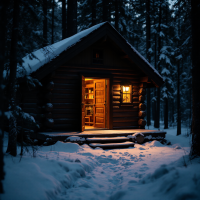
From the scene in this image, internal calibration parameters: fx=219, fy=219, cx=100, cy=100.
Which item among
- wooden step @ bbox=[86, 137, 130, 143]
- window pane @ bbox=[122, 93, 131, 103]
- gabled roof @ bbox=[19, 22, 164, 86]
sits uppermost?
gabled roof @ bbox=[19, 22, 164, 86]

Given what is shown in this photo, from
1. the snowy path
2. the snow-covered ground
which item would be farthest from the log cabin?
the snow-covered ground

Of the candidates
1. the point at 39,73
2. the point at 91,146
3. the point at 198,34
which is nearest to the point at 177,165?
the point at 198,34

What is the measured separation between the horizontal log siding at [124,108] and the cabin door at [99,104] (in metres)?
0.72

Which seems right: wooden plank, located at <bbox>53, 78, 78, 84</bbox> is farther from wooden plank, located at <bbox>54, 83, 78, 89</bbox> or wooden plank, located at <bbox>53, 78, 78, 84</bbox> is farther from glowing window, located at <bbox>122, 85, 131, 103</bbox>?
glowing window, located at <bbox>122, 85, 131, 103</bbox>

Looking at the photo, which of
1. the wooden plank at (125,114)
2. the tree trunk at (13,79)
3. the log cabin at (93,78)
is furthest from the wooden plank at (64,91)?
the tree trunk at (13,79)

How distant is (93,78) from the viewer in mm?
11531

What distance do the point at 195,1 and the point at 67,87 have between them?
21.9 ft

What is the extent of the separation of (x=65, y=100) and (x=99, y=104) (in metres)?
2.29

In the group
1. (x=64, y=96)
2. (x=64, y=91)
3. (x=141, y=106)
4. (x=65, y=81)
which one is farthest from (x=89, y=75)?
(x=141, y=106)

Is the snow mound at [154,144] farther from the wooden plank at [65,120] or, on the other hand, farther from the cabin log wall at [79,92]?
the wooden plank at [65,120]

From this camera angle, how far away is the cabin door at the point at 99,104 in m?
12.2

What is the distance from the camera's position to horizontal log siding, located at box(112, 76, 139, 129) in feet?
38.8

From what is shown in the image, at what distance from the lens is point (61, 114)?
10.6 metres

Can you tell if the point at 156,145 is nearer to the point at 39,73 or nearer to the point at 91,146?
the point at 91,146
